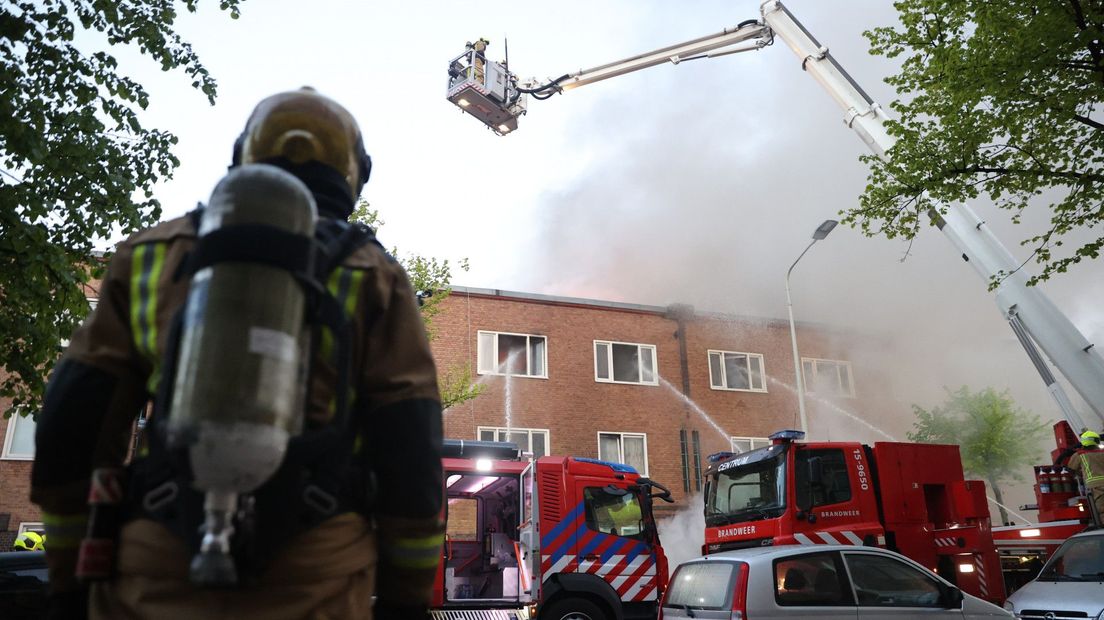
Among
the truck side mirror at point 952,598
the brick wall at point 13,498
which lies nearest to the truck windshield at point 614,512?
the truck side mirror at point 952,598

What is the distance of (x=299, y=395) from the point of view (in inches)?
58.4

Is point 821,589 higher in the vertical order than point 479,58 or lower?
lower

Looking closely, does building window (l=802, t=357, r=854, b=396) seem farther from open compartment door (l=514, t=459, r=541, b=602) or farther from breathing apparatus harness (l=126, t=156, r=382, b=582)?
breathing apparatus harness (l=126, t=156, r=382, b=582)

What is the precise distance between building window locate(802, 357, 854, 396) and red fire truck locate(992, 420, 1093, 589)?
42.7 feet

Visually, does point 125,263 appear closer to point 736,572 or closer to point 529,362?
point 736,572

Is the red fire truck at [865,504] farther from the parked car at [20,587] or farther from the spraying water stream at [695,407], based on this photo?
the spraying water stream at [695,407]

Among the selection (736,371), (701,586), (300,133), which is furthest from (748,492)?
(736,371)

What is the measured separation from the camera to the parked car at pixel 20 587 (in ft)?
20.1

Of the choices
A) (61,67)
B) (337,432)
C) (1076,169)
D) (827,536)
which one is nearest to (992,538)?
(827,536)

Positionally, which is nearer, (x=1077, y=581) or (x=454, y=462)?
(x=1077, y=581)

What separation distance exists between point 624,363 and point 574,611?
1269 centimetres

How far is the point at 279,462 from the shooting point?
141 centimetres

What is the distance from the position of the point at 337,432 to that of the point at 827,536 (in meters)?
9.31

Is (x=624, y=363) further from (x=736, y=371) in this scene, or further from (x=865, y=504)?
(x=865, y=504)
